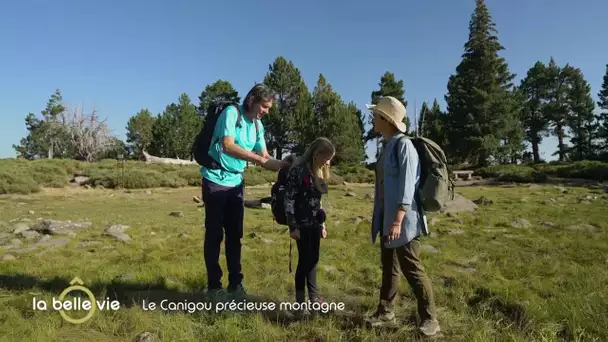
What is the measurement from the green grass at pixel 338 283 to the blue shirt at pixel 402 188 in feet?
2.46

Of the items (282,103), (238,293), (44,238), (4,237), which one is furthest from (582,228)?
(282,103)

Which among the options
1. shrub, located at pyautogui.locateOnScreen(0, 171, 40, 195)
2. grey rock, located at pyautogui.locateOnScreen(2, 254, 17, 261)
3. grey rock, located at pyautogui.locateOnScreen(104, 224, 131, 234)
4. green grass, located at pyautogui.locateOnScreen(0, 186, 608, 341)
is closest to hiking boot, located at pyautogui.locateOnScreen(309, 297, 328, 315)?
green grass, located at pyautogui.locateOnScreen(0, 186, 608, 341)

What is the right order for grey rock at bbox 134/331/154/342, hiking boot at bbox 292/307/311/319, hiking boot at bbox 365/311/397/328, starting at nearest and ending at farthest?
grey rock at bbox 134/331/154/342 < hiking boot at bbox 365/311/397/328 < hiking boot at bbox 292/307/311/319

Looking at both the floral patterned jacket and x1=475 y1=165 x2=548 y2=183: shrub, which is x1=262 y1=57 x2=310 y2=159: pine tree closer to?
x1=475 y1=165 x2=548 y2=183: shrub

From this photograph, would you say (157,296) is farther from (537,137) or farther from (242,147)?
(537,137)

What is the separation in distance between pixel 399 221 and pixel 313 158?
3.29ft

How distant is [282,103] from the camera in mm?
47844

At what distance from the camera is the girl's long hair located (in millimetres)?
3387

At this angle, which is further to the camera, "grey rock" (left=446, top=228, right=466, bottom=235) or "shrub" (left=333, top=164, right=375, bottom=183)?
"shrub" (left=333, top=164, right=375, bottom=183)

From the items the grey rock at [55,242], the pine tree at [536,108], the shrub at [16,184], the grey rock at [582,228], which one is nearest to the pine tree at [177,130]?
the shrub at [16,184]

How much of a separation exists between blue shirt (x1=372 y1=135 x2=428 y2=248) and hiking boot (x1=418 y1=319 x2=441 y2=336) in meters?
0.61

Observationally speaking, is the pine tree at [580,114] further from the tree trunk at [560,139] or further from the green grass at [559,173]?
the green grass at [559,173]

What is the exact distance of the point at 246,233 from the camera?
7.23m

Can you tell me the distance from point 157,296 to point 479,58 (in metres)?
37.7
